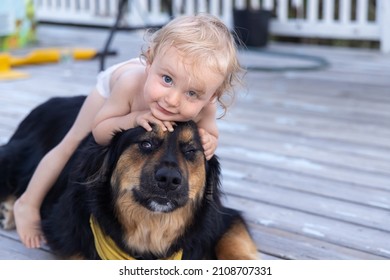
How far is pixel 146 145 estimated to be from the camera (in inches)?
86.0

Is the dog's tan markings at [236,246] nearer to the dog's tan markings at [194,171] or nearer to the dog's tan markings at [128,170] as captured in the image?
the dog's tan markings at [194,171]

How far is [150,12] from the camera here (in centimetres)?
895

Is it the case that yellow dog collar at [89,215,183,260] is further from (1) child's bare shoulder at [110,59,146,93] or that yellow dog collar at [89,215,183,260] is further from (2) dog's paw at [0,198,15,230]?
(2) dog's paw at [0,198,15,230]

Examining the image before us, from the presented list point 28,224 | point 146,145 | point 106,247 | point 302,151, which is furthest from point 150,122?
point 302,151

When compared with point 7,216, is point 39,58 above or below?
below

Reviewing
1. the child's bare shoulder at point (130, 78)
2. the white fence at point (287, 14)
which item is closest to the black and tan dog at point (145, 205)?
the child's bare shoulder at point (130, 78)

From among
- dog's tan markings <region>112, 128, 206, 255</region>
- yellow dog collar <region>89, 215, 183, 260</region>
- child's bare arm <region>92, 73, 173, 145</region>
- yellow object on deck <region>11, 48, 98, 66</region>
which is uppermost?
child's bare arm <region>92, 73, 173, 145</region>

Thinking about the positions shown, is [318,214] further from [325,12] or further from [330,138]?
[325,12]

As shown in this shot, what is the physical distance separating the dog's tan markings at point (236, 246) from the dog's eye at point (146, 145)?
516 mm

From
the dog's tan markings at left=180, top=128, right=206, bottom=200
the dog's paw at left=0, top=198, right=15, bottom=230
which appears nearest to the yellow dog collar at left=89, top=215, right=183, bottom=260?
the dog's tan markings at left=180, top=128, right=206, bottom=200

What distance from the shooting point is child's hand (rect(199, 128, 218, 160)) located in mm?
2293

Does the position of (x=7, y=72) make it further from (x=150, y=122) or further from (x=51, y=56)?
(x=150, y=122)

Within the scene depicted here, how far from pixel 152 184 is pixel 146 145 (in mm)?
A: 152

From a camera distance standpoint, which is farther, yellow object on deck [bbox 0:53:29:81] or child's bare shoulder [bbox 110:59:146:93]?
yellow object on deck [bbox 0:53:29:81]
